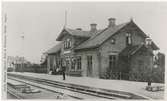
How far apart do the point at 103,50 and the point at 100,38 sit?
0.19m

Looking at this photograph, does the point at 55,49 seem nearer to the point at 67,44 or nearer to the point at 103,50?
the point at 67,44

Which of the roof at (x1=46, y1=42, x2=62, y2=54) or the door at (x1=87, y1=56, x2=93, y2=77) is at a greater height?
the roof at (x1=46, y1=42, x2=62, y2=54)

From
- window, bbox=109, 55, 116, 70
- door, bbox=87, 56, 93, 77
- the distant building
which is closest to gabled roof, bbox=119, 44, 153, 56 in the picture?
window, bbox=109, 55, 116, 70

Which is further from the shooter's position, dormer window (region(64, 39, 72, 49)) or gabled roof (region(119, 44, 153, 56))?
dormer window (region(64, 39, 72, 49))

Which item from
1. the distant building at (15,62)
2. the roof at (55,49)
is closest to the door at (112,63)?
the roof at (55,49)

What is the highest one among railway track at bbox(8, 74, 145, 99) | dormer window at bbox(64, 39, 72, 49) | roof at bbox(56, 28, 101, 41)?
roof at bbox(56, 28, 101, 41)

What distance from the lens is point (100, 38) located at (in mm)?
4613

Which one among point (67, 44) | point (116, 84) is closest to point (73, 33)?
point (67, 44)

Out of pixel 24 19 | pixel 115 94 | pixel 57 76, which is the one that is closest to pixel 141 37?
pixel 115 94

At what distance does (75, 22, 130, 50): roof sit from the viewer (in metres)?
4.46

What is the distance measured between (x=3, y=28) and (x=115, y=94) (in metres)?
1.91

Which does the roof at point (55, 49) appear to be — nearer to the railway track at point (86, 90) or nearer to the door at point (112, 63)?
the railway track at point (86, 90)

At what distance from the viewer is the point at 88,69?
4582 mm

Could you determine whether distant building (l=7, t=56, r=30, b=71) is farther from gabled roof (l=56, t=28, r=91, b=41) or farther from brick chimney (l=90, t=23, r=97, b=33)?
brick chimney (l=90, t=23, r=97, b=33)
